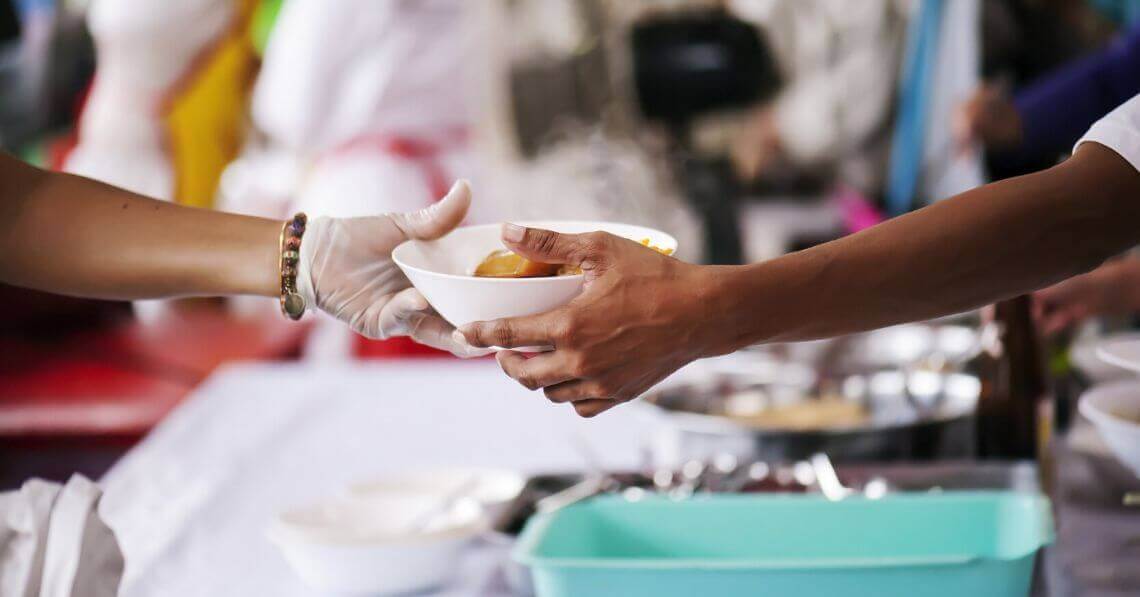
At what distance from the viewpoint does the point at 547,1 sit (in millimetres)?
3332

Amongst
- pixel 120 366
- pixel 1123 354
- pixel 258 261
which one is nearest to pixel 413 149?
pixel 120 366

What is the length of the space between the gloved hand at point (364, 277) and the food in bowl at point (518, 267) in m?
0.10

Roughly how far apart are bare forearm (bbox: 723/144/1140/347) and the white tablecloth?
42cm

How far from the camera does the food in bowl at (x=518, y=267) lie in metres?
0.79

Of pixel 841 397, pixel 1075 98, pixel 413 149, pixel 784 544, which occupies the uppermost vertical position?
pixel 413 149

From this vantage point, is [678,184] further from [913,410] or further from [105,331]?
[913,410]

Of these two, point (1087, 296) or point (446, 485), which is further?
point (1087, 296)

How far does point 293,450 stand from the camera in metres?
1.49

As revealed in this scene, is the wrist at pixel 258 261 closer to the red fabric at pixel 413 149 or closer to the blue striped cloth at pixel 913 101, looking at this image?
the red fabric at pixel 413 149

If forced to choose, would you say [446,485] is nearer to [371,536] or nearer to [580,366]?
[371,536]

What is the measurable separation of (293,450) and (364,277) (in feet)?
1.99

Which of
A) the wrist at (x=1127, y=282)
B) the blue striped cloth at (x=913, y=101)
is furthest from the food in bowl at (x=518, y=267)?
the blue striped cloth at (x=913, y=101)

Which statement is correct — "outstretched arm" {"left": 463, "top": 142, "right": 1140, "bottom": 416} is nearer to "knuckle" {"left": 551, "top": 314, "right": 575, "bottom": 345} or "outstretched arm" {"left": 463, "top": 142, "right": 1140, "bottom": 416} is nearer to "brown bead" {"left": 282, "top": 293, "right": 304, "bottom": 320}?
"knuckle" {"left": 551, "top": 314, "right": 575, "bottom": 345}

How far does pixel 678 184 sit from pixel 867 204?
58 cm
